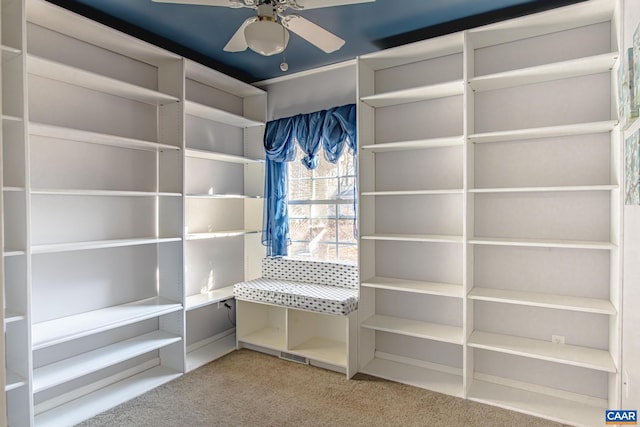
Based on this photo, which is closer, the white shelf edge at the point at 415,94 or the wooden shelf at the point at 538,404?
the wooden shelf at the point at 538,404

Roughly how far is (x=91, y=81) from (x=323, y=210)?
2.13m

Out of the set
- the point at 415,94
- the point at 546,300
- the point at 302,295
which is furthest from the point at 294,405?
the point at 415,94

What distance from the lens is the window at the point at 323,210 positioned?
352 cm

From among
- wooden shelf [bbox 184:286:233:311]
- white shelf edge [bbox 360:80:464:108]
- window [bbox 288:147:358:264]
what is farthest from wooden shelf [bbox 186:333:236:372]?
white shelf edge [bbox 360:80:464:108]

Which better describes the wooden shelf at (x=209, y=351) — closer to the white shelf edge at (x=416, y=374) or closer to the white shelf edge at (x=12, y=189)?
the white shelf edge at (x=416, y=374)

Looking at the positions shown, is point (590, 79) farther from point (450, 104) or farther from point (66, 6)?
point (66, 6)

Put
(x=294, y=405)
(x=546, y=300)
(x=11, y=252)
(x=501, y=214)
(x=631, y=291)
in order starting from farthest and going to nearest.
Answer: (x=501, y=214) < (x=294, y=405) < (x=546, y=300) < (x=11, y=252) < (x=631, y=291)

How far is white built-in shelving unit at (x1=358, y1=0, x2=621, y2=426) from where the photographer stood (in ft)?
7.92

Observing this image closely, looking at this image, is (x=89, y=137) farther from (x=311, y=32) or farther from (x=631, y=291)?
(x=631, y=291)

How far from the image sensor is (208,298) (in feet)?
11.2

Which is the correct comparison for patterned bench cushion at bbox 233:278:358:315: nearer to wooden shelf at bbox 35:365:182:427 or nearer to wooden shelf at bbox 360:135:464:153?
wooden shelf at bbox 35:365:182:427

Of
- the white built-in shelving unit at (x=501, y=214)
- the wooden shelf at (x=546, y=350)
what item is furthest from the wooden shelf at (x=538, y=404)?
the wooden shelf at (x=546, y=350)

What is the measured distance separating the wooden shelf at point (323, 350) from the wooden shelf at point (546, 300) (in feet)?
3.87

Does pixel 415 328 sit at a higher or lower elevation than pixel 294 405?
higher
